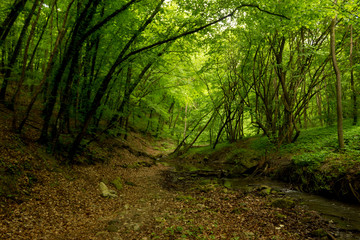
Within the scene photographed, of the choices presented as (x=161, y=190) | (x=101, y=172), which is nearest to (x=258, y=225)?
(x=161, y=190)

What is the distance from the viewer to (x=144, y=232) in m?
5.55

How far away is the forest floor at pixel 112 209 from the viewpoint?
5.19m

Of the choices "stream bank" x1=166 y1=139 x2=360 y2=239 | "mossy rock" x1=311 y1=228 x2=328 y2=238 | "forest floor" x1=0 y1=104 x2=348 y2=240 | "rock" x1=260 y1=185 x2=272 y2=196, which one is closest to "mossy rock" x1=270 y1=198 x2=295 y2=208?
"forest floor" x1=0 y1=104 x2=348 y2=240

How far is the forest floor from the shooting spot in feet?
17.0

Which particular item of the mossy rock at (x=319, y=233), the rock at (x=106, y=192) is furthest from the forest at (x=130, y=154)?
the rock at (x=106, y=192)

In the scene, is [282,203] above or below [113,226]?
above

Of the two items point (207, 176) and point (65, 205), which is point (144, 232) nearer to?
point (65, 205)

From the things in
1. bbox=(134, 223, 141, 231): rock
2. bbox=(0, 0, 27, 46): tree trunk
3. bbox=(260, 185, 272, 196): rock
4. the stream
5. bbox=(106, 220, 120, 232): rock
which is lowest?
bbox=(134, 223, 141, 231): rock

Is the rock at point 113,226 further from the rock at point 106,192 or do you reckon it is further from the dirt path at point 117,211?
the rock at point 106,192

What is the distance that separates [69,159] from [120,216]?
4.65 meters

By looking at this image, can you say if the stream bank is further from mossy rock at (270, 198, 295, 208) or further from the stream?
mossy rock at (270, 198, 295, 208)

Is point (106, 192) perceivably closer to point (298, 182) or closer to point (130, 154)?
point (130, 154)

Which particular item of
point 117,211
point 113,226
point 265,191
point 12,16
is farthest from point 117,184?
point 12,16

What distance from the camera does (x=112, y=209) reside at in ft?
23.0
